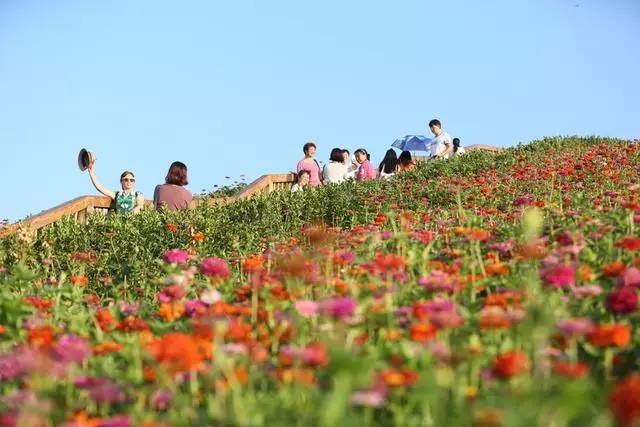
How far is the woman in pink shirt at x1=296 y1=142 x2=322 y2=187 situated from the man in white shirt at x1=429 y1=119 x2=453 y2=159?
9.33 ft

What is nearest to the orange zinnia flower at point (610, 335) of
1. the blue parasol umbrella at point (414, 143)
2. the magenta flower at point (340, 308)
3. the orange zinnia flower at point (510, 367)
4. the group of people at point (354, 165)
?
the orange zinnia flower at point (510, 367)

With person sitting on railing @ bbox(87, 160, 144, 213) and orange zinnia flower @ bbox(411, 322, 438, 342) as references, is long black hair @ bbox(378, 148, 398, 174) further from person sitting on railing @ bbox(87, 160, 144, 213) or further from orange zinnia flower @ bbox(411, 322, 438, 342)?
orange zinnia flower @ bbox(411, 322, 438, 342)

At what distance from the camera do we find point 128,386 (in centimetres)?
312

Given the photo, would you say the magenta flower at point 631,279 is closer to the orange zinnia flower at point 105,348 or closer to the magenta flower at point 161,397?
the magenta flower at point 161,397

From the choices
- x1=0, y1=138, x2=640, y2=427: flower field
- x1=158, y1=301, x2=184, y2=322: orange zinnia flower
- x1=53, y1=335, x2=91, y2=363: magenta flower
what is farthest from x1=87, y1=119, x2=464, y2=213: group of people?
x1=53, y1=335, x2=91, y2=363: magenta flower

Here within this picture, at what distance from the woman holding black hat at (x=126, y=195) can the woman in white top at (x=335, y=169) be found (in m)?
4.26

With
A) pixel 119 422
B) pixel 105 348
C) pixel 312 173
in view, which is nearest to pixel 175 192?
pixel 312 173

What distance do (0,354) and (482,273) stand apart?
2408 mm

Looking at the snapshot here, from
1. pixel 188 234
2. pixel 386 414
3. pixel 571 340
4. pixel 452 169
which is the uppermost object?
→ pixel 452 169

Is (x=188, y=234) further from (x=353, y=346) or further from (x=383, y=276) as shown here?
(x=353, y=346)

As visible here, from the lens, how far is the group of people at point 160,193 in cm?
1130

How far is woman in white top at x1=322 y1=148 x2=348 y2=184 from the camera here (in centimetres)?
1507

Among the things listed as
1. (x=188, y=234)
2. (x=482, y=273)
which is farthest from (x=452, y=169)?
(x=482, y=273)

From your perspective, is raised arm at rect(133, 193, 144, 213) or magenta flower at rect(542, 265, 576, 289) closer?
magenta flower at rect(542, 265, 576, 289)
